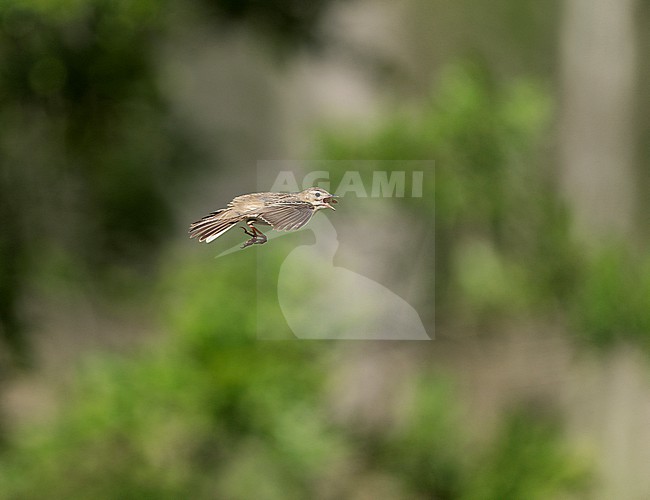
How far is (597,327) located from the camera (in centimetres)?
50

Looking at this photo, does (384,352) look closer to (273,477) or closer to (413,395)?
(413,395)

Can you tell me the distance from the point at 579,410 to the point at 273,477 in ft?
1.03

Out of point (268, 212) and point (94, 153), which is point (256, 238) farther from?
point (94, 153)

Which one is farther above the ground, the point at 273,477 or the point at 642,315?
the point at 642,315

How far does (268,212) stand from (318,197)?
42 mm

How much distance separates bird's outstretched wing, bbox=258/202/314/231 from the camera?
330mm

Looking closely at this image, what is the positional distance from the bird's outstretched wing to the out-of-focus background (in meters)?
0.09

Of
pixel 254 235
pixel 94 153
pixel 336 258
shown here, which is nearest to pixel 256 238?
pixel 254 235

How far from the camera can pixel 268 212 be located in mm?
337

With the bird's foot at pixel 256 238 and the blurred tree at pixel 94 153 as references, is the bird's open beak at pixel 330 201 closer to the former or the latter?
the bird's foot at pixel 256 238

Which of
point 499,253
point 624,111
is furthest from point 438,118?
point 624,111

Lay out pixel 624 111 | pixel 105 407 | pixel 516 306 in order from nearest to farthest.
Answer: pixel 105 407 < pixel 516 306 < pixel 624 111

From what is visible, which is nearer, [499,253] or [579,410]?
[499,253]

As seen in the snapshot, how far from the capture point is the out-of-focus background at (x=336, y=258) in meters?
0.45
